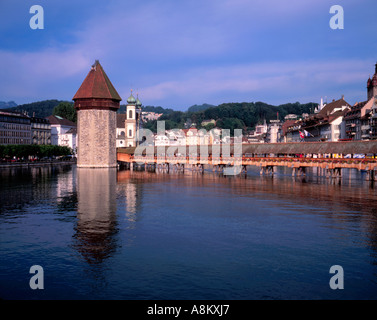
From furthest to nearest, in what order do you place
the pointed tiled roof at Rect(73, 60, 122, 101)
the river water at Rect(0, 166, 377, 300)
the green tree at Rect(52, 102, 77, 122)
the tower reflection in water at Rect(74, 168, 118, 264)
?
1. the green tree at Rect(52, 102, 77, 122)
2. the pointed tiled roof at Rect(73, 60, 122, 101)
3. the tower reflection in water at Rect(74, 168, 118, 264)
4. the river water at Rect(0, 166, 377, 300)

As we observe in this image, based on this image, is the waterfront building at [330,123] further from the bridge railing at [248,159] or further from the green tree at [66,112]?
the green tree at [66,112]

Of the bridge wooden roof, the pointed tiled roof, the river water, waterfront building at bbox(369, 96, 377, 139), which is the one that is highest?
the pointed tiled roof

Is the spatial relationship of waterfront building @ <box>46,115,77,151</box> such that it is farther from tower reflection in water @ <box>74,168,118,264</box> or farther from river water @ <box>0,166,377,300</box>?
river water @ <box>0,166,377,300</box>

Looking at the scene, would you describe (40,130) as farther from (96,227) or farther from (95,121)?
(96,227)

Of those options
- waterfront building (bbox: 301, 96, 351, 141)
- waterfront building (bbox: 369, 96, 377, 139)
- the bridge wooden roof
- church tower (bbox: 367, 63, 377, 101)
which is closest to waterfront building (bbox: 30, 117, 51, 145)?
the bridge wooden roof

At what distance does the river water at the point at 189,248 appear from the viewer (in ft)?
45.3

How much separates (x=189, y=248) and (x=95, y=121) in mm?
68374

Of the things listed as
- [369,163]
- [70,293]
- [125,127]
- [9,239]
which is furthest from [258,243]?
[125,127]

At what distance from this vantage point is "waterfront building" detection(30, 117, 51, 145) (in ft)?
434

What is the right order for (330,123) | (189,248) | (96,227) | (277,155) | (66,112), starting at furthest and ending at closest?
(66,112) < (330,123) < (277,155) < (96,227) < (189,248)

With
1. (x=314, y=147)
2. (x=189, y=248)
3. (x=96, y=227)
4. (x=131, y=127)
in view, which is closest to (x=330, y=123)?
→ (x=314, y=147)

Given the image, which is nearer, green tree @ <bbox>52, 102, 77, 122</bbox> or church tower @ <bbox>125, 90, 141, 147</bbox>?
church tower @ <bbox>125, 90, 141, 147</bbox>

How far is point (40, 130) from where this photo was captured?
136 m
